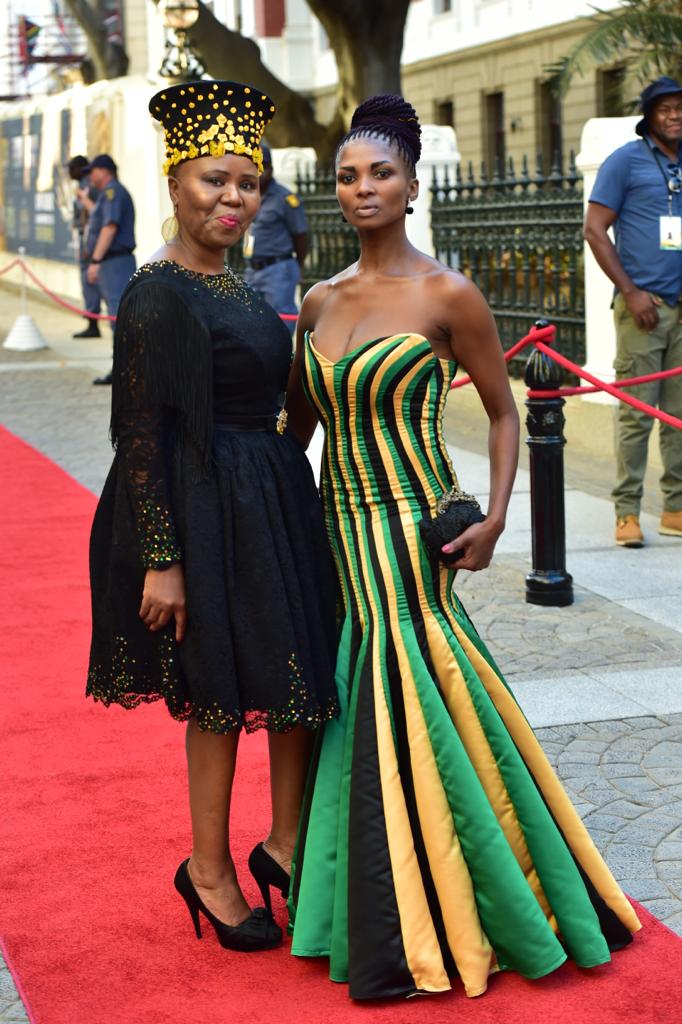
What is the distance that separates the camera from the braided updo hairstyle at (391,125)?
380 cm

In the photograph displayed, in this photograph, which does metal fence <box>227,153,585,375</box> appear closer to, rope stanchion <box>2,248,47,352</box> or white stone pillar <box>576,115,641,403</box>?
white stone pillar <box>576,115,641,403</box>

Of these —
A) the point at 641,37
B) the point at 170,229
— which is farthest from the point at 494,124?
the point at 170,229

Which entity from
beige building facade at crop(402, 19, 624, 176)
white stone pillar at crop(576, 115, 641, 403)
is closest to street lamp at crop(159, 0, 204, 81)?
white stone pillar at crop(576, 115, 641, 403)

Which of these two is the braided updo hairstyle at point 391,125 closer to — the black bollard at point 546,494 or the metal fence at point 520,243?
the black bollard at point 546,494

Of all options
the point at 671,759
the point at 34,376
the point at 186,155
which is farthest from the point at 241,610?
the point at 34,376

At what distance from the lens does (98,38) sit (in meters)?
36.9

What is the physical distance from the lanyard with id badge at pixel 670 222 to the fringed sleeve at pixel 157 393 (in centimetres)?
515

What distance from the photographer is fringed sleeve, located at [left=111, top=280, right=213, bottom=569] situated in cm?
362

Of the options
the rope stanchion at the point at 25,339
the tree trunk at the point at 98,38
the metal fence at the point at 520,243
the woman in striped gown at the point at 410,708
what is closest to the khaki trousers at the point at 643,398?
the metal fence at the point at 520,243

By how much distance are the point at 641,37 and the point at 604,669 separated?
37.6 feet

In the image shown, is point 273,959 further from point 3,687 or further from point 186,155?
point 3,687

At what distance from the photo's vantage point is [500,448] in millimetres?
3912

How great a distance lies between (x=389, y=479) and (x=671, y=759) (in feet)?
6.14

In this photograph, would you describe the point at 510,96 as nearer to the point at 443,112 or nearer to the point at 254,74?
the point at 443,112
